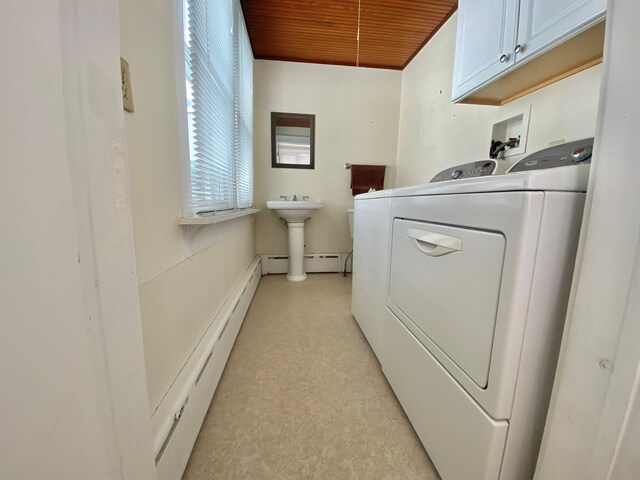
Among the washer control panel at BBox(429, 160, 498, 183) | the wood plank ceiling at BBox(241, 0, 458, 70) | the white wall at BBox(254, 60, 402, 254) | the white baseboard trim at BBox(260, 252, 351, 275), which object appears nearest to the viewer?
the washer control panel at BBox(429, 160, 498, 183)

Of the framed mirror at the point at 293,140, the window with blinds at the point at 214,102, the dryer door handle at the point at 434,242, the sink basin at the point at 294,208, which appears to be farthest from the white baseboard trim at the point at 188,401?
the framed mirror at the point at 293,140

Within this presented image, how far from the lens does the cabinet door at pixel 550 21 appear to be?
0.74 m

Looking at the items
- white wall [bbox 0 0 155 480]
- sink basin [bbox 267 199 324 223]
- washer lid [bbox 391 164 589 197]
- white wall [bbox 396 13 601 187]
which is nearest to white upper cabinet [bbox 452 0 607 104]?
white wall [bbox 396 13 601 187]

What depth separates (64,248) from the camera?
272 mm

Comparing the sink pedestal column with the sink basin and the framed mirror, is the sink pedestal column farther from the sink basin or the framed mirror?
the framed mirror

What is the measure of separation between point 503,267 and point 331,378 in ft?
3.20

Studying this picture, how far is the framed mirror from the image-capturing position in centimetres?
271

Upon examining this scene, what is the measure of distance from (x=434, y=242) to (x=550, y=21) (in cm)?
91

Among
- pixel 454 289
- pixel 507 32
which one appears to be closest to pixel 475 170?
pixel 507 32

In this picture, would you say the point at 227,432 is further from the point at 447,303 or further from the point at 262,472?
the point at 447,303

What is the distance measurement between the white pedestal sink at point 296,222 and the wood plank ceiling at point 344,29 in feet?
5.00

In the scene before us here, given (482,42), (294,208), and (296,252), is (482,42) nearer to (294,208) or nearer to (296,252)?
(294,208)

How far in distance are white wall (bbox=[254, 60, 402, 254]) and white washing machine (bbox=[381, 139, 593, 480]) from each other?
2.13 m

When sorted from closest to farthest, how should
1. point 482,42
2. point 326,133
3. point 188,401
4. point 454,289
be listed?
1. point 454,289
2. point 188,401
3. point 482,42
4. point 326,133
